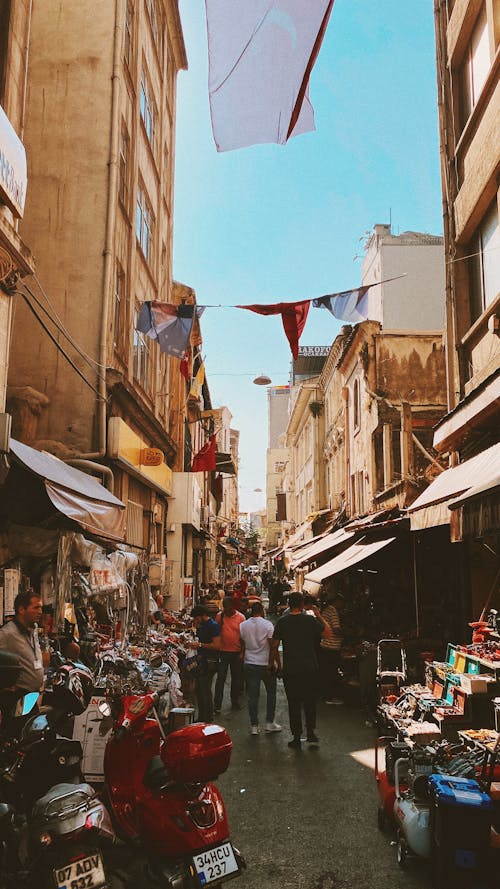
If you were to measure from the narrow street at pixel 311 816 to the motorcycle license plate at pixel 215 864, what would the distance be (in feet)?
2.65

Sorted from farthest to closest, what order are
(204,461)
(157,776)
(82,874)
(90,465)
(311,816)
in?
(204,461)
(90,465)
(311,816)
(157,776)
(82,874)

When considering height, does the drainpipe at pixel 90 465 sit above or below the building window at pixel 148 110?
below

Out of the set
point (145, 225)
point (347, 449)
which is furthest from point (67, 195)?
point (347, 449)

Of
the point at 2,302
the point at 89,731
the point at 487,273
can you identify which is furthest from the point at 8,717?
the point at 487,273

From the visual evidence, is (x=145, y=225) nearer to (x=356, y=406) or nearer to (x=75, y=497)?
(x=356, y=406)

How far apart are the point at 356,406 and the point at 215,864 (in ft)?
73.9

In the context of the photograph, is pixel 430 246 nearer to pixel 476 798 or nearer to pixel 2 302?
pixel 2 302

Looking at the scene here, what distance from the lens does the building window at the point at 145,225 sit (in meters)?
19.4

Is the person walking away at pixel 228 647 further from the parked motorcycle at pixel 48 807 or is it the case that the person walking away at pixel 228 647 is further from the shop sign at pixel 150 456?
the parked motorcycle at pixel 48 807

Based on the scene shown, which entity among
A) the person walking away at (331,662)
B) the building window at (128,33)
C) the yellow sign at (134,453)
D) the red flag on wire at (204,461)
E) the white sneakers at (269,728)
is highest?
the building window at (128,33)

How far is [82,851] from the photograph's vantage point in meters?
3.82

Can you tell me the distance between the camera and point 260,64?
5590mm

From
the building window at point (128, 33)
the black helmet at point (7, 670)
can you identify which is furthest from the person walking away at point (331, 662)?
the building window at point (128, 33)

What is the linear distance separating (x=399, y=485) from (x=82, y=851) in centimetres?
1490
